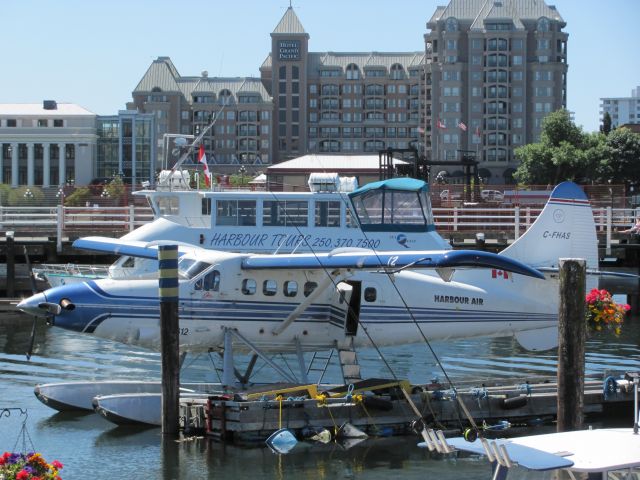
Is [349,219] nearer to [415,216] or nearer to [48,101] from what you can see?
[415,216]

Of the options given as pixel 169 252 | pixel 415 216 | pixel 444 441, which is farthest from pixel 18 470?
pixel 415 216

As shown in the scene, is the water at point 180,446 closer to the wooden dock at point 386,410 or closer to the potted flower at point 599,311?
the wooden dock at point 386,410

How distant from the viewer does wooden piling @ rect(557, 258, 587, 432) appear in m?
15.6

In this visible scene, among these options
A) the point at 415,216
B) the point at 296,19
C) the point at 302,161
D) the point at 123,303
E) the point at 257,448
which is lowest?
the point at 257,448

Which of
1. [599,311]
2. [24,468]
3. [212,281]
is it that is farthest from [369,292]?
[24,468]

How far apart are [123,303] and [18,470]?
7.11 m

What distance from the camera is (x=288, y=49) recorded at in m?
152

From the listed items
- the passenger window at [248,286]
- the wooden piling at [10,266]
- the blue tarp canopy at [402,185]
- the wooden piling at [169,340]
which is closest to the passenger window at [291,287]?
the passenger window at [248,286]

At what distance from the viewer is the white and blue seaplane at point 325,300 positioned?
1880 centimetres

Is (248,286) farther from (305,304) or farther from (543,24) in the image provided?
(543,24)

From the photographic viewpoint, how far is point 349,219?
28.1 meters

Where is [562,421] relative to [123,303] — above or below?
below

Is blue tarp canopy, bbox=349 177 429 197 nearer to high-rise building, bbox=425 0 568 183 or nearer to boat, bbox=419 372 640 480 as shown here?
boat, bbox=419 372 640 480

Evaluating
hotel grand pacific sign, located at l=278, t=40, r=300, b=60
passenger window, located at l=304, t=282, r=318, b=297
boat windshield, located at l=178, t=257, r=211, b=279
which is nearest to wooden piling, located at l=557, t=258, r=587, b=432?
passenger window, located at l=304, t=282, r=318, b=297
